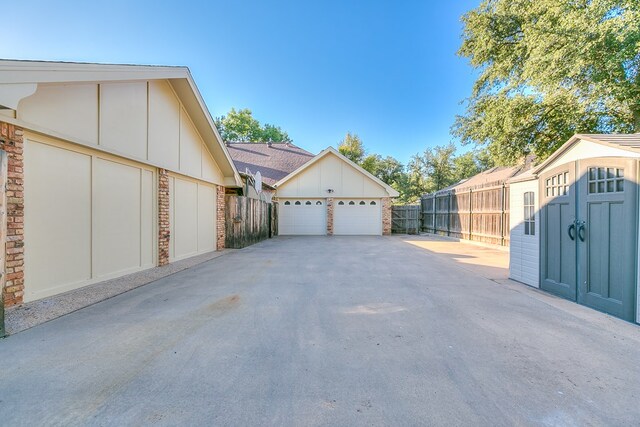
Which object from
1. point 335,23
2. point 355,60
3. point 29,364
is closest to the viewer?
point 29,364

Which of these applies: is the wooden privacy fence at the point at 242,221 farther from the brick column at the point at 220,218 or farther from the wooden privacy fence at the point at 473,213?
the wooden privacy fence at the point at 473,213

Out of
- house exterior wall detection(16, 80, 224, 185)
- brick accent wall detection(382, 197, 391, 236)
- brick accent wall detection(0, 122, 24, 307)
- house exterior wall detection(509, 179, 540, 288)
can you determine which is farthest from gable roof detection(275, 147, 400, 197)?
brick accent wall detection(0, 122, 24, 307)

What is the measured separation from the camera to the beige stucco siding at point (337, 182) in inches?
646

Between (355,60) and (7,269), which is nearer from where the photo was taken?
(7,269)

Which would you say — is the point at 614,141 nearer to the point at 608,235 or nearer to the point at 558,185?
the point at 558,185

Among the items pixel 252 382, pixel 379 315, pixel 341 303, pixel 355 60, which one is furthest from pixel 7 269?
pixel 355 60

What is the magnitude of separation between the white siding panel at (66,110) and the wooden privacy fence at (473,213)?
12.8 meters

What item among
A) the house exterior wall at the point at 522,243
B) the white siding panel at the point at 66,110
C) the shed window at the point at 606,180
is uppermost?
the white siding panel at the point at 66,110

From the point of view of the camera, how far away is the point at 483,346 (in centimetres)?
288

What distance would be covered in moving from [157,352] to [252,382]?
118cm

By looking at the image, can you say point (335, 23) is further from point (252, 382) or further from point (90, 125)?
point (252, 382)

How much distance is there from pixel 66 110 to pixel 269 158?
53.4 ft

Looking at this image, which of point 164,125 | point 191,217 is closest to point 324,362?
point 164,125

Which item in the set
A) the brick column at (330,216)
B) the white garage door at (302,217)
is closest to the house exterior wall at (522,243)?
the brick column at (330,216)
